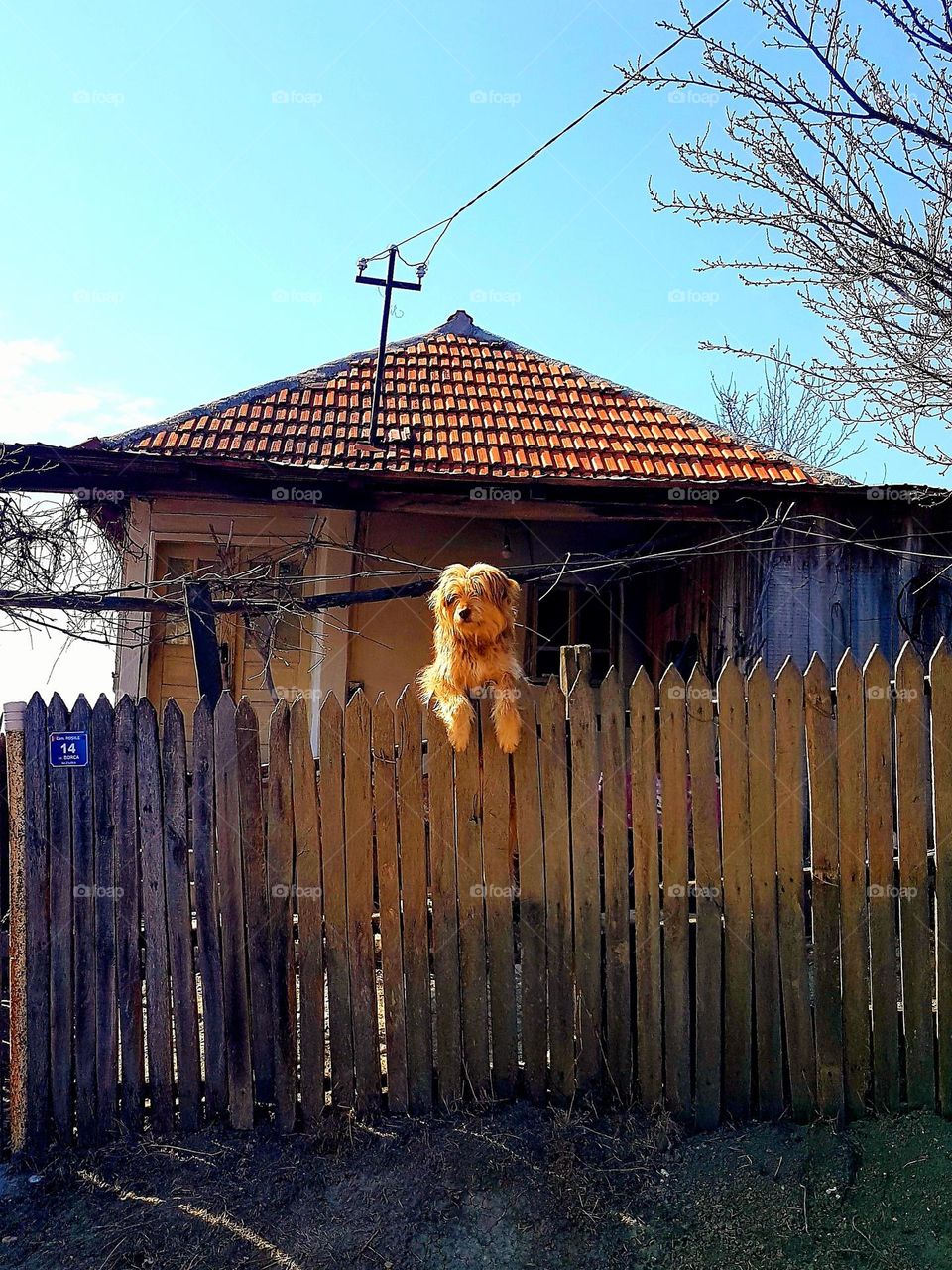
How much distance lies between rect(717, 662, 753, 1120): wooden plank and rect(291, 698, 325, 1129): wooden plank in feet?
4.94

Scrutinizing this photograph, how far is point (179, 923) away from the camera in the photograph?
128 inches

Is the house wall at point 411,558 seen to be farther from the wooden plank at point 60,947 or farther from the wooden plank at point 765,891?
the wooden plank at point 765,891

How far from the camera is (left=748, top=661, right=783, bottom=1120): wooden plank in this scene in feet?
10.4

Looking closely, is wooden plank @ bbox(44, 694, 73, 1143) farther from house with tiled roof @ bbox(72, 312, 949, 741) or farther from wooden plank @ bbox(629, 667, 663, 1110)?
house with tiled roof @ bbox(72, 312, 949, 741)

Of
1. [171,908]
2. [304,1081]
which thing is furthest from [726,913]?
[171,908]

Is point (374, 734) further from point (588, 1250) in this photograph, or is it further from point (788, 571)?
point (788, 571)

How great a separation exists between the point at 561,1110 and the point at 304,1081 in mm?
951

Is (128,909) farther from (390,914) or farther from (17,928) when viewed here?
(390,914)

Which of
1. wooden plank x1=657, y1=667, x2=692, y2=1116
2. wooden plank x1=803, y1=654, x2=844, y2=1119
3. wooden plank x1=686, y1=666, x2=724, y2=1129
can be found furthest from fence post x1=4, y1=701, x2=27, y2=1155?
wooden plank x1=803, y1=654, x2=844, y2=1119

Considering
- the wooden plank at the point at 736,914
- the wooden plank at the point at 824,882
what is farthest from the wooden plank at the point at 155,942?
the wooden plank at the point at 824,882

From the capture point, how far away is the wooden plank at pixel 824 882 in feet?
10.4

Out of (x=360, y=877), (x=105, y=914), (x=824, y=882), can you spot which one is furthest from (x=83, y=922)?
(x=824, y=882)

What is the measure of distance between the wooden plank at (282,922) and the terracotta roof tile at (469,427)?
11.8 ft

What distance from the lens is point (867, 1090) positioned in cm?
320
